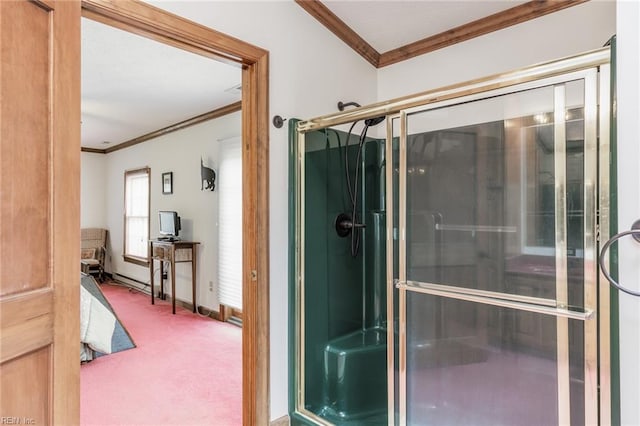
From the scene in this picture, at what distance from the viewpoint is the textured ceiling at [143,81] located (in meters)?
2.49

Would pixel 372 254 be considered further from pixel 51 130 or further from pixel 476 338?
pixel 51 130

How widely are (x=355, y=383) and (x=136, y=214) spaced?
16.5 ft

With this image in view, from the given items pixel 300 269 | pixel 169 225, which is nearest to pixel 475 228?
pixel 300 269

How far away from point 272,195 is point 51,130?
112cm

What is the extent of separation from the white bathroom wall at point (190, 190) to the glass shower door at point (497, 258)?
107 inches

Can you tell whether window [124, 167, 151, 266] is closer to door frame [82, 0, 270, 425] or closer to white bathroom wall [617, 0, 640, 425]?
door frame [82, 0, 270, 425]

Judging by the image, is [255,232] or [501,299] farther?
[255,232]

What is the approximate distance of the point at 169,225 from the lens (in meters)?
4.61

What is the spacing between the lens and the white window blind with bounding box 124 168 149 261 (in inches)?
220

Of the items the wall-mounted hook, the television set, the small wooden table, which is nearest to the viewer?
the wall-mounted hook

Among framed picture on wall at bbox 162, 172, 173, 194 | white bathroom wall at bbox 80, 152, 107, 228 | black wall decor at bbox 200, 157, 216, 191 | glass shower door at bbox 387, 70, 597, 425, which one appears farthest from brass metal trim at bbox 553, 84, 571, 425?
white bathroom wall at bbox 80, 152, 107, 228

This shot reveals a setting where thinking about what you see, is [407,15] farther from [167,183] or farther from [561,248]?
[167,183]

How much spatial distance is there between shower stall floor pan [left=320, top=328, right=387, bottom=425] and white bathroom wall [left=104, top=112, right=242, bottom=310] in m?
2.51

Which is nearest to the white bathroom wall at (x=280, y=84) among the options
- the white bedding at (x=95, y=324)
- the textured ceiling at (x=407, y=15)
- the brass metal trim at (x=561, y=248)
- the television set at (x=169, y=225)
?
the textured ceiling at (x=407, y=15)
